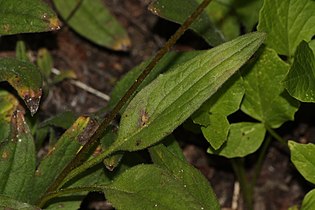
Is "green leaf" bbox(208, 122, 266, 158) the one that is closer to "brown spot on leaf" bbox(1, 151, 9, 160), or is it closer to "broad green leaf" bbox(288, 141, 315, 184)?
"broad green leaf" bbox(288, 141, 315, 184)

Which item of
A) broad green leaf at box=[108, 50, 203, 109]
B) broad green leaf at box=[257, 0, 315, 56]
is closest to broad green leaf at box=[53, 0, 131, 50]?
broad green leaf at box=[108, 50, 203, 109]

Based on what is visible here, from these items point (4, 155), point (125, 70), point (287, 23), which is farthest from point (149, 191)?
point (125, 70)

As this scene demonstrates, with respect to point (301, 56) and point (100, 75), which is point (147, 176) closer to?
point (301, 56)

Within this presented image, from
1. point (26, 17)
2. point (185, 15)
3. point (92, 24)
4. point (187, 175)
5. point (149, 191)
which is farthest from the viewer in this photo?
point (92, 24)

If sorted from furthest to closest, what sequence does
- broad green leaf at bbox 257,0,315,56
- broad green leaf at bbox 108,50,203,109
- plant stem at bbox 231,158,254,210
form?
1. plant stem at bbox 231,158,254,210
2. broad green leaf at bbox 108,50,203,109
3. broad green leaf at bbox 257,0,315,56

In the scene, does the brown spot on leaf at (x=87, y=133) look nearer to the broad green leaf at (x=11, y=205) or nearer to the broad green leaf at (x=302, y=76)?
the broad green leaf at (x=11, y=205)

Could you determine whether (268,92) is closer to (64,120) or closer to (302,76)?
(302,76)
